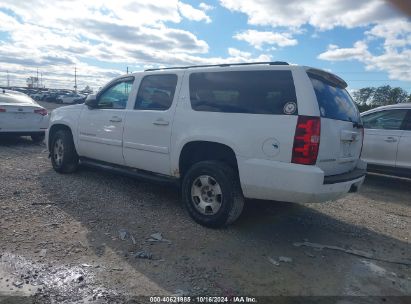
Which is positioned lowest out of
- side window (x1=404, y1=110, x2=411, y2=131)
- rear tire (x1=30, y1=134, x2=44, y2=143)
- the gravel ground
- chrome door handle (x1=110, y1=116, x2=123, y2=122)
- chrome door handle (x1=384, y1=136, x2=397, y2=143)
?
the gravel ground

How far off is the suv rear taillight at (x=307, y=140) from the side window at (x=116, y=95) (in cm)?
286

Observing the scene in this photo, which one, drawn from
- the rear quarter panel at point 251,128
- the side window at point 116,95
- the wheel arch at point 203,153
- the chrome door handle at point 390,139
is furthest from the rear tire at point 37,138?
the chrome door handle at point 390,139

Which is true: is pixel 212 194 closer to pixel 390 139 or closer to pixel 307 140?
pixel 307 140

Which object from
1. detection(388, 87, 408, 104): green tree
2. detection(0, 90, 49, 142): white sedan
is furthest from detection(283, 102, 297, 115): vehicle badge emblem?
detection(388, 87, 408, 104): green tree

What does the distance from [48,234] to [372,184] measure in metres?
6.30

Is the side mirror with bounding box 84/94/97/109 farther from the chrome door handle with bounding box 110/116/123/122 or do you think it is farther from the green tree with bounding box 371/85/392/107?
the green tree with bounding box 371/85/392/107

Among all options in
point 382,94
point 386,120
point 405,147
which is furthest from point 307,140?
point 382,94

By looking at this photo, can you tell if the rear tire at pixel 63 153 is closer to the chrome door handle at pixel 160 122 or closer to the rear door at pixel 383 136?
the chrome door handle at pixel 160 122

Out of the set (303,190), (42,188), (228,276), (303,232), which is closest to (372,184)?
(303,232)

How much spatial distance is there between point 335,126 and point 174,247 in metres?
2.17

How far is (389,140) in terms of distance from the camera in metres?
6.96

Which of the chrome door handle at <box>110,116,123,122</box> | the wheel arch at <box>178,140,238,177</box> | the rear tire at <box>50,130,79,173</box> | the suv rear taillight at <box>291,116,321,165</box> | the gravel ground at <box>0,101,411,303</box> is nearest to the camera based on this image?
the gravel ground at <box>0,101,411,303</box>

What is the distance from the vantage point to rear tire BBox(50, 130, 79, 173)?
6.36 m

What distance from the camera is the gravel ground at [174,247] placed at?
3.01 meters
